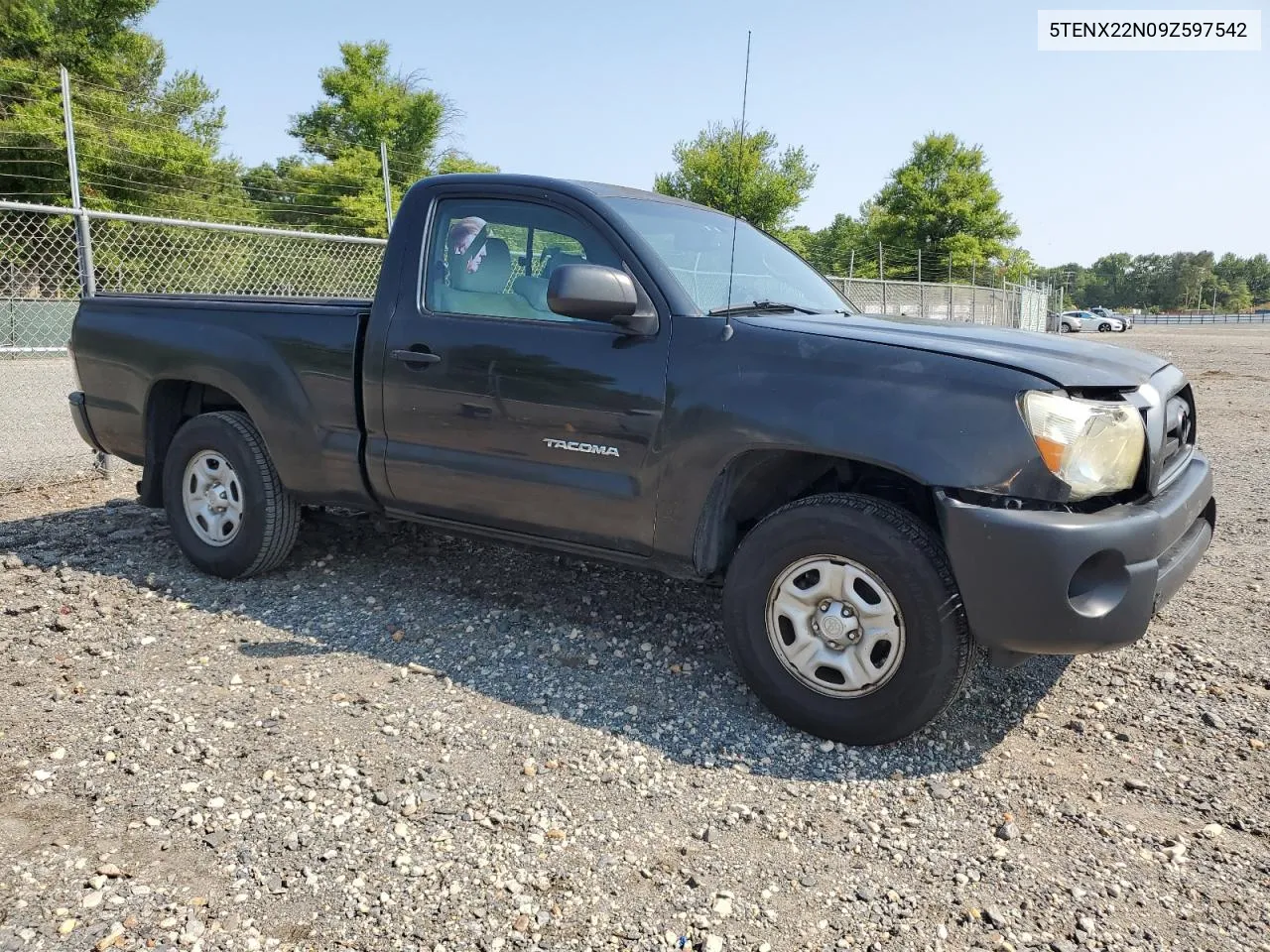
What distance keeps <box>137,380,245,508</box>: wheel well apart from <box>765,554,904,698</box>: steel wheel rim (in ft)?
10.1

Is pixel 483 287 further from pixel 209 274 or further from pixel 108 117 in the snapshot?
pixel 108 117

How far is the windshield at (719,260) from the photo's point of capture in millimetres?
3564

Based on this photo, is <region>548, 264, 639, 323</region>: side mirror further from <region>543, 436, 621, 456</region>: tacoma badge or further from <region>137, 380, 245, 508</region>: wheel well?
<region>137, 380, 245, 508</region>: wheel well

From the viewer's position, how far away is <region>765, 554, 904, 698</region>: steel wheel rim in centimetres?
295

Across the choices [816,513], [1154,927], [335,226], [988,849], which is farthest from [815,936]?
[335,226]

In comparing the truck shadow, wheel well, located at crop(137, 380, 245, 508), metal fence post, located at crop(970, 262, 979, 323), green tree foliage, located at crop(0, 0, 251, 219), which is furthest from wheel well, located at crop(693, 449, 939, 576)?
metal fence post, located at crop(970, 262, 979, 323)

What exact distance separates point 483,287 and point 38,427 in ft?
20.2

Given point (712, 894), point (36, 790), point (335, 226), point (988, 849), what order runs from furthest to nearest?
point (335, 226), point (36, 790), point (988, 849), point (712, 894)

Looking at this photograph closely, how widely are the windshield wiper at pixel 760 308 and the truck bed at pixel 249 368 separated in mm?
1607

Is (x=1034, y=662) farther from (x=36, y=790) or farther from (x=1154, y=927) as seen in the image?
(x=36, y=790)

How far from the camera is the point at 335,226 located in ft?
112

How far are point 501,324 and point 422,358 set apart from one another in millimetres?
383

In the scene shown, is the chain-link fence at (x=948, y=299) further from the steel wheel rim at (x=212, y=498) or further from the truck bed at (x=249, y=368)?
the steel wheel rim at (x=212, y=498)

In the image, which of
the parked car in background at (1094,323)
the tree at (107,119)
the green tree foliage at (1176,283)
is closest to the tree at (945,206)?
the parked car in background at (1094,323)
